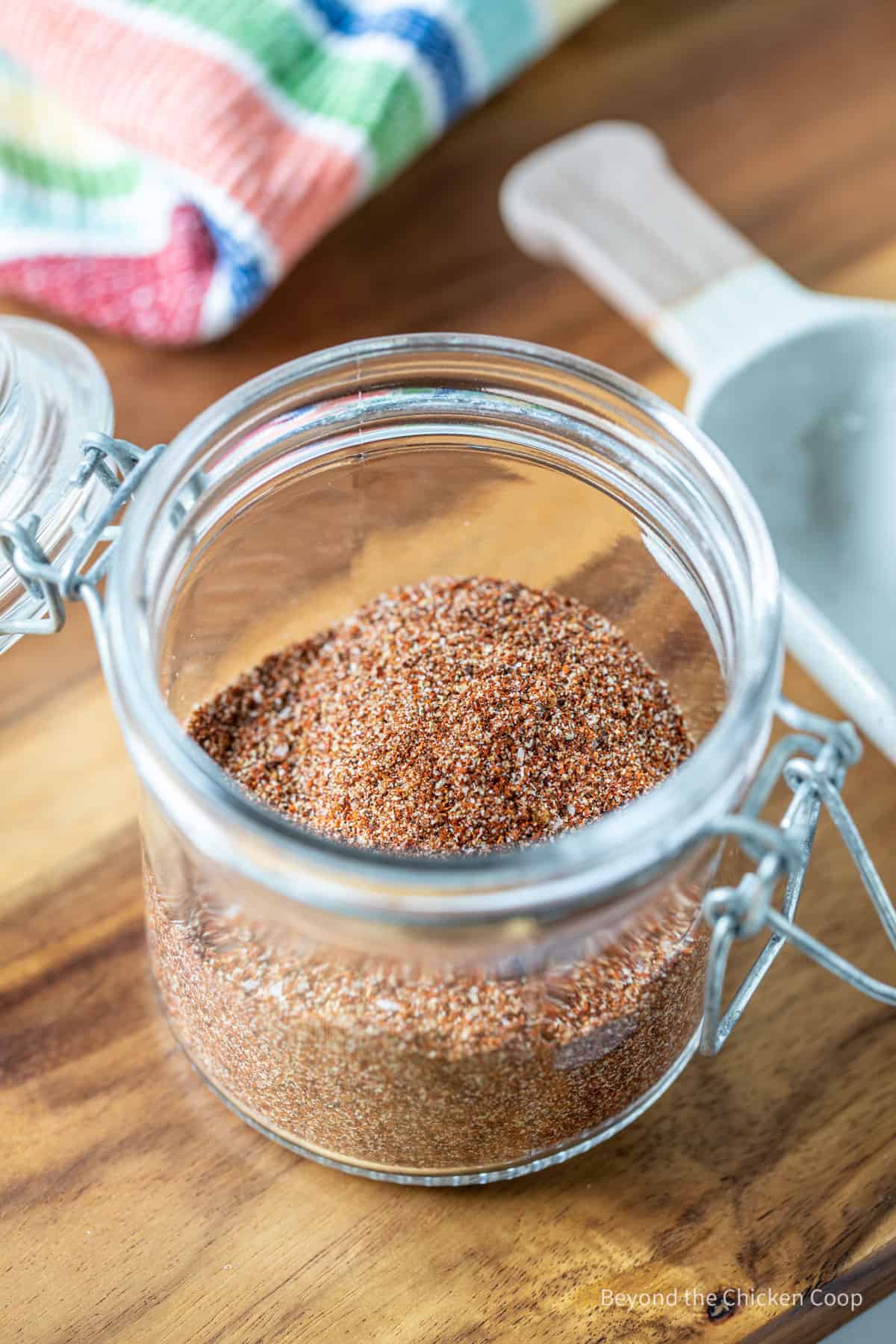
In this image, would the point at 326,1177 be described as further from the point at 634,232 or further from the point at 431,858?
the point at 634,232

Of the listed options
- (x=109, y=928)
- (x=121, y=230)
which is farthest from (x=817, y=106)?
(x=109, y=928)

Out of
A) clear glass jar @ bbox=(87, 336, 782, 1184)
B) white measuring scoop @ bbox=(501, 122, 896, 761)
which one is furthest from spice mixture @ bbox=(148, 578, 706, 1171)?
white measuring scoop @ bbox=(501, 122, 896, 761)

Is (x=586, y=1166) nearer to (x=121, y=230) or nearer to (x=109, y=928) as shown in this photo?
(x=109, y=928)

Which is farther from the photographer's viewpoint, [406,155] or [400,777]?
[406,155]

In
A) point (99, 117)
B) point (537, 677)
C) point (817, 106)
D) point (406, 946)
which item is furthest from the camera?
point (817, 106)

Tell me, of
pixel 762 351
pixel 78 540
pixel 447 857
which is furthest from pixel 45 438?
pixel 762 351

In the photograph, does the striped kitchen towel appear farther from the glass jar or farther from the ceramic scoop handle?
the glass jar
